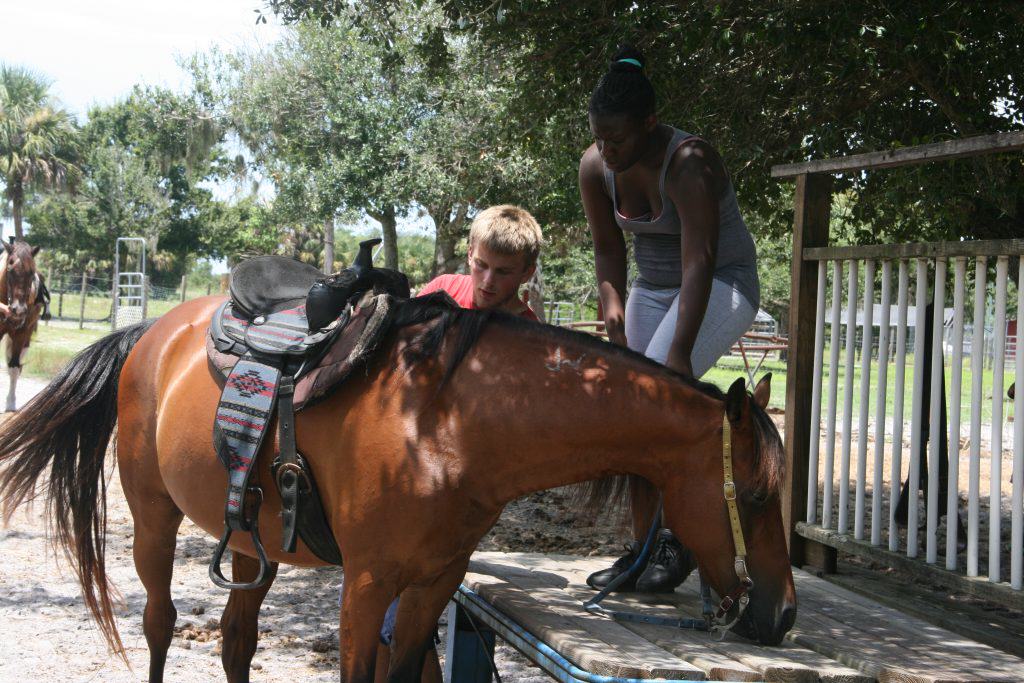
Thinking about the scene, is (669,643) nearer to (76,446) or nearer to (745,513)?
(745,513)

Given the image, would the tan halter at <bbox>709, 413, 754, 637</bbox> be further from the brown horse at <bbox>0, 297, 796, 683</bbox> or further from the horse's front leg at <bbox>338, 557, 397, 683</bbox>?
the horse's front leg at <bbox>338, 557, 397, 683</bbox>

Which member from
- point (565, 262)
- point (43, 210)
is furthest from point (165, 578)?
point (43, 210)

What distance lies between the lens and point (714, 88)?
7.19 meters

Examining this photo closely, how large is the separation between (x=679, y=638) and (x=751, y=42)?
4675mm

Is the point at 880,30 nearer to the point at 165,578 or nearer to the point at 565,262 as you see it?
the point at 165,578

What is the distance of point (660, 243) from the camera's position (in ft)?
10.4

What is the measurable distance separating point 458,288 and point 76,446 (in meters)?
1.76

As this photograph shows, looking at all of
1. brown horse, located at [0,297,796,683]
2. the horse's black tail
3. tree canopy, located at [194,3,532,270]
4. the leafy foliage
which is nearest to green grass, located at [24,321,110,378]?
tree canopy, located at [194,3,532,270]

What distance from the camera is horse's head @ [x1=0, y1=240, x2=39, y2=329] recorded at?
40.5 ft

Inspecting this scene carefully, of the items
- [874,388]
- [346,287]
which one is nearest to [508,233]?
[346,287]

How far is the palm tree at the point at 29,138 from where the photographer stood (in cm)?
4075

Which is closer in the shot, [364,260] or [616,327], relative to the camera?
[364,260]

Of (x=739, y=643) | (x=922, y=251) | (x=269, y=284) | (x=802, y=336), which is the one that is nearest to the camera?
(x=739, y=643)

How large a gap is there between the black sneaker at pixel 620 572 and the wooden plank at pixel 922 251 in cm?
159
